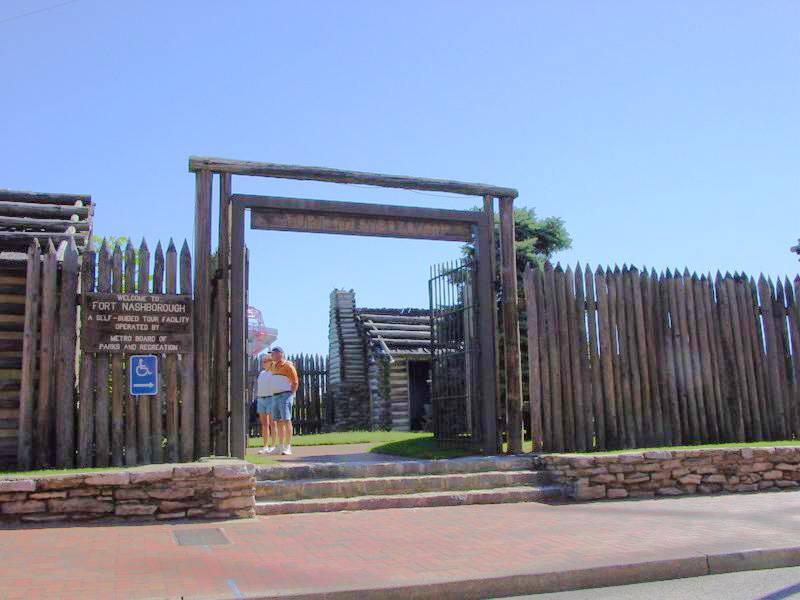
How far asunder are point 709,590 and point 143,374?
6328 millimetres

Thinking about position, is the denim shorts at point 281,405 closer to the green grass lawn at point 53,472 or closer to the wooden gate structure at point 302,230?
the wooden gate structure at point 302,230

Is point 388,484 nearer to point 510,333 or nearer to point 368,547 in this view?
point 368,547

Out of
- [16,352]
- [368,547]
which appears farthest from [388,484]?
[16,352]

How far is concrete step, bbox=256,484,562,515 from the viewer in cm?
846

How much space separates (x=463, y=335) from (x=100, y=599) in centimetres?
779

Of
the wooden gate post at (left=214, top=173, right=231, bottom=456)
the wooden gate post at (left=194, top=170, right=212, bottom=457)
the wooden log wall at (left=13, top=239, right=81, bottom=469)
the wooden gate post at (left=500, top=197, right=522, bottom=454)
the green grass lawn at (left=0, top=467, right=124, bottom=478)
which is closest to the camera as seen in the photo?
the green grass lawn at (left=0, top=467, right=124, bottom=478)

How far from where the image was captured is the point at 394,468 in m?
9.52

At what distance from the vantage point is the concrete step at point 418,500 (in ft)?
27.8

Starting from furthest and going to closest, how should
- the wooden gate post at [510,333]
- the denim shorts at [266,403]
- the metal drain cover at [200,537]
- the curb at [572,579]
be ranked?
the denim shorts at [266,403], the wooden gate post at [510,333], the metal drain cover at [200,537], the curb at [572,579]

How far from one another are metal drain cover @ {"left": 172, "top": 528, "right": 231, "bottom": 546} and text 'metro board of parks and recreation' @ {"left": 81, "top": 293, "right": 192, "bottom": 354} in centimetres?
253

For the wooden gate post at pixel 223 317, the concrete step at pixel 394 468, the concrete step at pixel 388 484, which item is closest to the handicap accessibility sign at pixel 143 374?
the wooden gate post at pixel 223 317

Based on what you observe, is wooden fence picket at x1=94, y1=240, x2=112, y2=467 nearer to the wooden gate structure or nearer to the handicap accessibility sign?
the handicap accessibility sign

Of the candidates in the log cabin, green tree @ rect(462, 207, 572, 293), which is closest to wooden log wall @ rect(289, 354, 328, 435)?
the log cabin

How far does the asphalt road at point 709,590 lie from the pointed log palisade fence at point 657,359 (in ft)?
15.3
